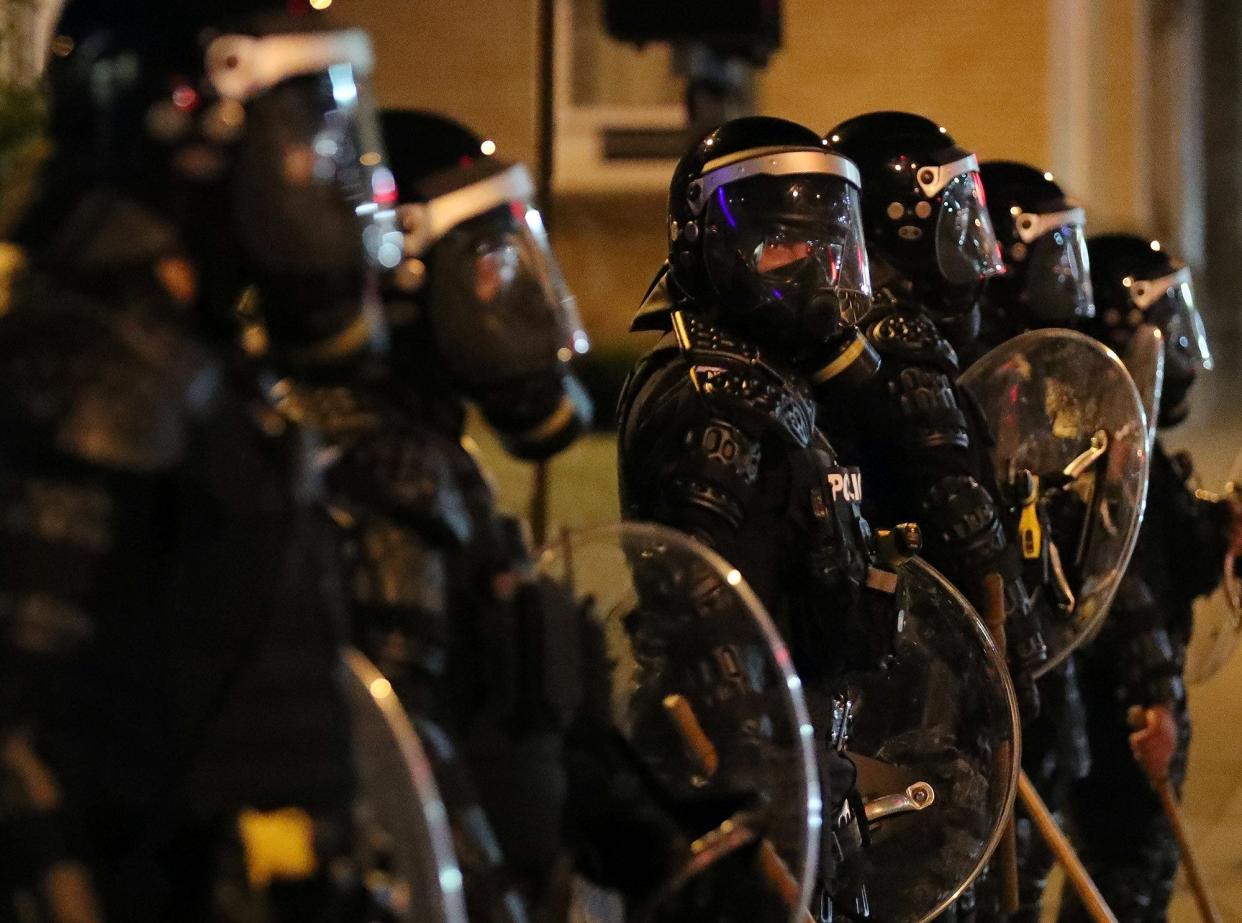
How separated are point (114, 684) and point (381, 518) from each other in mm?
509

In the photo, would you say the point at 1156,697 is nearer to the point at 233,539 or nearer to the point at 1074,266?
the point at 1074,266

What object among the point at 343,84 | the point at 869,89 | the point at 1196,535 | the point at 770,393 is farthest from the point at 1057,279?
the point at 869,89

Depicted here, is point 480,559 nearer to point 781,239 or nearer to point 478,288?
point 478,288

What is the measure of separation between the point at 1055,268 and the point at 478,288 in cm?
335

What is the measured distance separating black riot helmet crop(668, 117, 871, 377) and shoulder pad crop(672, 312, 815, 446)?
4.7 inches

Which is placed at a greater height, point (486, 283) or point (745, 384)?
point (486, 283)

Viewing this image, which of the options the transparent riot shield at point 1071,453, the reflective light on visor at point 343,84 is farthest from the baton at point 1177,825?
the reflective light on visor at point 343,84

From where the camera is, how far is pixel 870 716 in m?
4.52

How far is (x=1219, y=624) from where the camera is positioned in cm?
688

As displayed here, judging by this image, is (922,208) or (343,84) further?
(922,208)

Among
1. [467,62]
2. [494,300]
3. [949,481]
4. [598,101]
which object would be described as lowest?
[598,101]

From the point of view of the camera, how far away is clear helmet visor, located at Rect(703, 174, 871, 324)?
13.8ft

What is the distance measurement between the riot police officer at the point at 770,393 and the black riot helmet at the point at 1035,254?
149cm

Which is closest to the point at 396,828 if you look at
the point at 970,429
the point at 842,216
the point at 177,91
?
the point at 177,91
